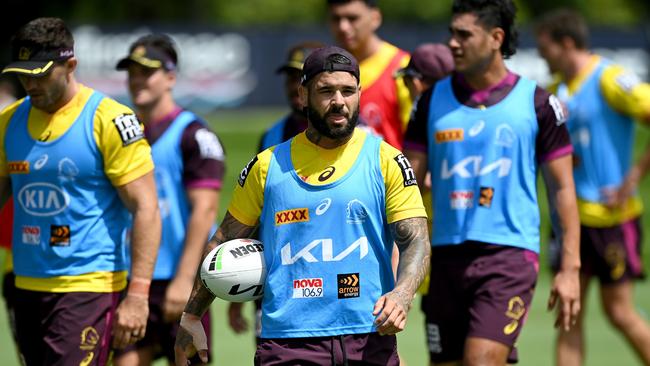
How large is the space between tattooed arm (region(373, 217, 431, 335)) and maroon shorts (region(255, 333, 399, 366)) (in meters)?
0.26

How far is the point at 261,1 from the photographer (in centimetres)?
4666

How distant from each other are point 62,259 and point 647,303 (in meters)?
8.57

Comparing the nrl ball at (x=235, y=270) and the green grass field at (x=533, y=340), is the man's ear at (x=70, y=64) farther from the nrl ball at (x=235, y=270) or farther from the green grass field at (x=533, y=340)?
the green grass field at (x=533, y=340)

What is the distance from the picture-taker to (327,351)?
5.98m

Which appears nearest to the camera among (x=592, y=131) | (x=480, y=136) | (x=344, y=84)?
(x=344, y=84)

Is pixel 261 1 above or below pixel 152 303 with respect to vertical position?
above

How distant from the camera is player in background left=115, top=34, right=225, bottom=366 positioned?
846 cm


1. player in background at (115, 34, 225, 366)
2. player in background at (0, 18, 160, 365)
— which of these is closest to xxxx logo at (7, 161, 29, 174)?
player in background at (0, 18, 160, 365)

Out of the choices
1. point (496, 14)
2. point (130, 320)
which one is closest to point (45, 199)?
point (130, 320)

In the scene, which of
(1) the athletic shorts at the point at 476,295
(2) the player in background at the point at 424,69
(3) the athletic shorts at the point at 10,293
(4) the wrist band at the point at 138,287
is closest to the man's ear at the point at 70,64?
(4) the wrist band at the point at 138,287

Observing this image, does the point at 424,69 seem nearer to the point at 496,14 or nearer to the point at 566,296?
the point at 496,14

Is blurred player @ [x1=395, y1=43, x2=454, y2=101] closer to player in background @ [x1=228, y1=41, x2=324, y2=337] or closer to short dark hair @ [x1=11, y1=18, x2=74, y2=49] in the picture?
player in background @ [x1=228, y1=41, x2=324, y2=337]

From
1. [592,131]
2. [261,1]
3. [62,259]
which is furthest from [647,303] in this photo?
[261,1]

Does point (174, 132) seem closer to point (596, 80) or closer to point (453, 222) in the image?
point (453, 222)
